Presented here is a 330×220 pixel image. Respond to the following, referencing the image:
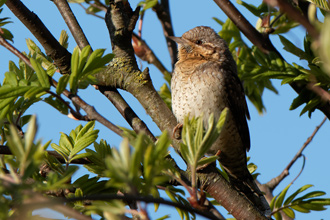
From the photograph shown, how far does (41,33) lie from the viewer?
2.36 metres

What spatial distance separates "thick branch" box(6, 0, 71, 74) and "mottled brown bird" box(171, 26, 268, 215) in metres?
1.19

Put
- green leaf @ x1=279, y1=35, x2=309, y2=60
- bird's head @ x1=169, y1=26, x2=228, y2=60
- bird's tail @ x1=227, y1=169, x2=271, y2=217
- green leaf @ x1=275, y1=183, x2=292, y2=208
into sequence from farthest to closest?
bird's head @ x1=169, y1=26, x2=228, y2=60 → bird's tail @ x1=227, y1=169, x2=271, y2=217 → green leaf @ x1=279, y1=35, x2=309, y2=60 → green leaf @ x1=275, y1=183, x2=292, y2=208

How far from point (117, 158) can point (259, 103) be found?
113 inches

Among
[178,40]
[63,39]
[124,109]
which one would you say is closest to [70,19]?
[63,39]

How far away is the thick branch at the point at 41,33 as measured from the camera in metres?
2.31

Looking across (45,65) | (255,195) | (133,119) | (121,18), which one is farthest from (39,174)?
(255,195)

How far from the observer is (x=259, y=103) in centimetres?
367

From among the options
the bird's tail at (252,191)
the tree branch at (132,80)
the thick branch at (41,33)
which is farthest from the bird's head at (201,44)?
the thick branch at (41,33)

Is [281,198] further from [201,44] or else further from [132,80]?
[201,44]

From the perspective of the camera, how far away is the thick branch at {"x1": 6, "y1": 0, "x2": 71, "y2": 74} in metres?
2.31

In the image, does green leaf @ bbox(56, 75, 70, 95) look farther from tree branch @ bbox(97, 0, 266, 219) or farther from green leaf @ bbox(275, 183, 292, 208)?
green leaf @ bbox(275, 183, 292, 208)

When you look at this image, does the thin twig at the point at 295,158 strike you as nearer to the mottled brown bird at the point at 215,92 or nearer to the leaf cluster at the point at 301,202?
the mottled brown bird at the point at 215,92

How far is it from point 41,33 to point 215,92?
1550 mm

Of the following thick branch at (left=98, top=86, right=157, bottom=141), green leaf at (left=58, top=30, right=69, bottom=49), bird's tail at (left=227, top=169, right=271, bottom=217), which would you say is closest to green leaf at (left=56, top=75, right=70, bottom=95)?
thick branch at (left=98, top=86, right=157, bottom=141)
